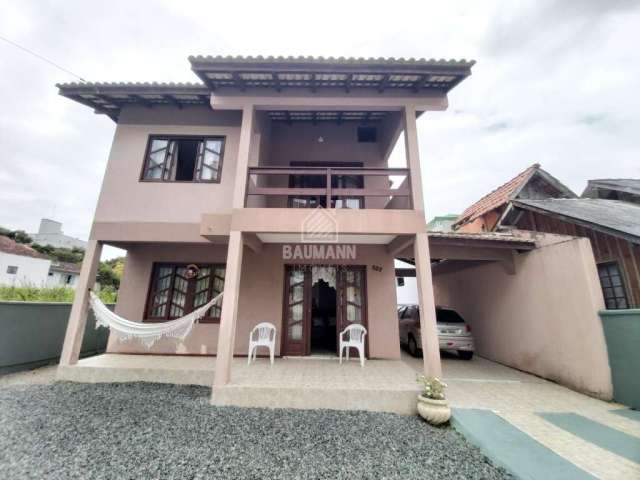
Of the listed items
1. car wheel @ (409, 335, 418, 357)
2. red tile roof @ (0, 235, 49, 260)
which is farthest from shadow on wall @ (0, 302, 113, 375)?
red tile roof @ (0, 235, 49, 260)

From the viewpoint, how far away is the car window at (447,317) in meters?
6.80

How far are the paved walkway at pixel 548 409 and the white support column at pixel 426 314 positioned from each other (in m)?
0.70

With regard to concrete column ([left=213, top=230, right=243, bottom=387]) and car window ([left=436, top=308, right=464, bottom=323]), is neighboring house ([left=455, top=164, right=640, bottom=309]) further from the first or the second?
concrete column ([left=213, top=230, right=243, bottom=387])

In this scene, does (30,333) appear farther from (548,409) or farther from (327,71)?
(548,409)

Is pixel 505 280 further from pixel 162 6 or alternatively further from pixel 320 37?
pixel 162 6

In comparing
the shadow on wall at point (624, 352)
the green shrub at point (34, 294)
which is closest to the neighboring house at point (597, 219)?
the shadow on wall at point (624, 352)

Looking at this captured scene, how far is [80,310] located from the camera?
4.77m

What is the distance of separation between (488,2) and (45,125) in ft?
45.3

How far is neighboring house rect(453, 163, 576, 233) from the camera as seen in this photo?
840 centimetres

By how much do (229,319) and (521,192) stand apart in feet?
34.0

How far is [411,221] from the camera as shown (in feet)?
14.4

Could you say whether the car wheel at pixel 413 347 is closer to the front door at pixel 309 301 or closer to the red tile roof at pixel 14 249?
the front door at pixel 309 301

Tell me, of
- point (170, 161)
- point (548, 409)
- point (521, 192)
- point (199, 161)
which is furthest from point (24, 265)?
point (521, 192)

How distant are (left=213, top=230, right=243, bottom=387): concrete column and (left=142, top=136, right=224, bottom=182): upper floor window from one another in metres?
2.05
